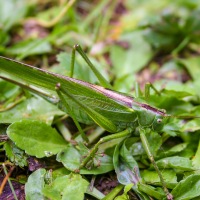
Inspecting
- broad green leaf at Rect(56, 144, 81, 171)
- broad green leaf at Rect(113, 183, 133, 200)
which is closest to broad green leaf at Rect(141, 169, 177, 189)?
broad green leaf at Rect(113, 183, 133, 200)

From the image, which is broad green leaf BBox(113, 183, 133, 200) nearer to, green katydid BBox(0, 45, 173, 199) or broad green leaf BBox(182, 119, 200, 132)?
green katydid BBox(0, 45, 173, 199)

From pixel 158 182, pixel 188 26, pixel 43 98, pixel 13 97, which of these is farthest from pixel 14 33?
pixel 158 182

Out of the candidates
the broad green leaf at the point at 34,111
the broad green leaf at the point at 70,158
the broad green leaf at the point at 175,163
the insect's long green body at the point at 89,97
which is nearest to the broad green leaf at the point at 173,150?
the broad green leaf at the point at 175,163

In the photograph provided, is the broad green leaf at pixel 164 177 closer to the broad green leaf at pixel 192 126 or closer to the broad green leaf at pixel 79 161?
the broad green leaf at pixel 79 161

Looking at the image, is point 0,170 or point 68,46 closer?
point 0,170

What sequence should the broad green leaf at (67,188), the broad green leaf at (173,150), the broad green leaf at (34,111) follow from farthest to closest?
the broad green leaf at (34,111) → the broad green leaf at (173,150) → the broad green leaf at (67,188)

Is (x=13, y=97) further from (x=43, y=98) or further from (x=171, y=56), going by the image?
(x=171, y=56)
